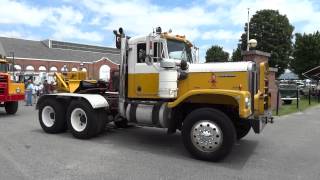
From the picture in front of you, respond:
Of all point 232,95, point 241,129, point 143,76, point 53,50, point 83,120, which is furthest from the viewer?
point 53,50

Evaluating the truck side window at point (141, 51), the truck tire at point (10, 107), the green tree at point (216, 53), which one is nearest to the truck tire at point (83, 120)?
the truck side window at point (141, 51)

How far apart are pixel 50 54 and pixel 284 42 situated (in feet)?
158

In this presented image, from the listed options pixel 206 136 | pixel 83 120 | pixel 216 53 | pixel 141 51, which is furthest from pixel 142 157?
pixel 216 53

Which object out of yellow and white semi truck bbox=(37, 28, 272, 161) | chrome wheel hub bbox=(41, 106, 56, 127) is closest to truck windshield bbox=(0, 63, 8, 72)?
chrome wheel hub bbox=(41, 106, 56, 127)

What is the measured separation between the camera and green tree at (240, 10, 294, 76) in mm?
51156

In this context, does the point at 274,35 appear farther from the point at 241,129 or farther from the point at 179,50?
the point at 179,50

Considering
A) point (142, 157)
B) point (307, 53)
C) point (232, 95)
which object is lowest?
point (142, 157)

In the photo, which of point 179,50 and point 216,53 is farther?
point 216,53

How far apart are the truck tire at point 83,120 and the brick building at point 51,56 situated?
59.7 metres

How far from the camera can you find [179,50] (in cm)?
956

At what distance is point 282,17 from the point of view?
176ft

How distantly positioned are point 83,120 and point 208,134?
3.89 meters

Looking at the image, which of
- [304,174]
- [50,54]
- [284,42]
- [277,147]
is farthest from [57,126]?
[50,54]

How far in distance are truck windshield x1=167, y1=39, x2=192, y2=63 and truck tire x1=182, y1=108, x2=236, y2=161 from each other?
1.77 meters
